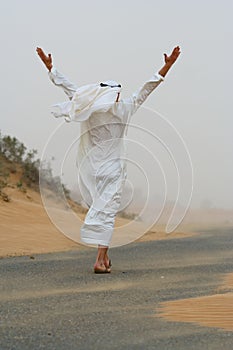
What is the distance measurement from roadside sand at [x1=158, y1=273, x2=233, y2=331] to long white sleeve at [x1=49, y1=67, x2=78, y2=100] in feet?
10.9

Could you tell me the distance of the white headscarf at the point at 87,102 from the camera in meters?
9.52

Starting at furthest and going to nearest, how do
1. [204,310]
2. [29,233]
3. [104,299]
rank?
[29,233] < [104,299] < [204,310]

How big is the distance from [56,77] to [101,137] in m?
0.86

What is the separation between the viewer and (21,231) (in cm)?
1633

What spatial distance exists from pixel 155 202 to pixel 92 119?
1.57m

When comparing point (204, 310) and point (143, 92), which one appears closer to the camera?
point (204, 310)

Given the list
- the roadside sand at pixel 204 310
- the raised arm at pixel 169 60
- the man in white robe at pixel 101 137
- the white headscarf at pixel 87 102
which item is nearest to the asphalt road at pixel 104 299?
the roadside sand at pixel 204 310

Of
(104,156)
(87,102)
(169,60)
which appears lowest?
(104,156)

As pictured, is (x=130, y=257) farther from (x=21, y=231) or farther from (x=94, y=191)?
(x=21, y=231)

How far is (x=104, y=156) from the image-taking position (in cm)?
969

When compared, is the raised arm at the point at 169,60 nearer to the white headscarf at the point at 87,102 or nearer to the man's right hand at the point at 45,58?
the white headscarf at the point at 87,102

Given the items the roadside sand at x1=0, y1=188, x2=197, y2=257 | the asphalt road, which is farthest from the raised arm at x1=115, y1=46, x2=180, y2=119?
the roadside sand at x1=0, y1=188, x2=197, y2=257

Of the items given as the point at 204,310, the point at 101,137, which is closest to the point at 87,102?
the point at 101,137

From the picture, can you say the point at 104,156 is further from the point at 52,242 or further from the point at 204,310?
the point at 52,242
